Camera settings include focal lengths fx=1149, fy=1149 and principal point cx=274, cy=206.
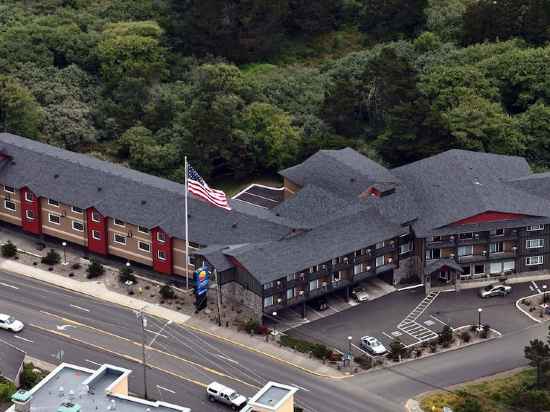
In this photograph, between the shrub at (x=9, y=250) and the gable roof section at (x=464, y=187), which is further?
the shrub at (x=9, y=250)

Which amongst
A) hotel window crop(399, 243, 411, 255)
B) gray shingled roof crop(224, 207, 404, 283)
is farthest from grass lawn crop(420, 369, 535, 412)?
hotel window crop(399, 243, 411, 255)

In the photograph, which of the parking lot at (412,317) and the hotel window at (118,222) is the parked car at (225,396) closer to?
the parking lot at (412,317)

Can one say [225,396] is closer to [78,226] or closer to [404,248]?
[404,248]

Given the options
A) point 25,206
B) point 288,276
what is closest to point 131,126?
point 25,206

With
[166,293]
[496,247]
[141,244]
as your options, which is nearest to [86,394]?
[166,293]

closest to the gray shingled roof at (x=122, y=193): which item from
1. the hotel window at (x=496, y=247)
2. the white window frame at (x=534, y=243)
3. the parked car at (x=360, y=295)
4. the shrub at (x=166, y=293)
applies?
the shrub at (x=166, y=293)

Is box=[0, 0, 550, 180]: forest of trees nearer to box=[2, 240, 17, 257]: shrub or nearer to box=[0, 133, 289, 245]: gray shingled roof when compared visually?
box=[0, 133, 289, 245]: gray shingled roof
